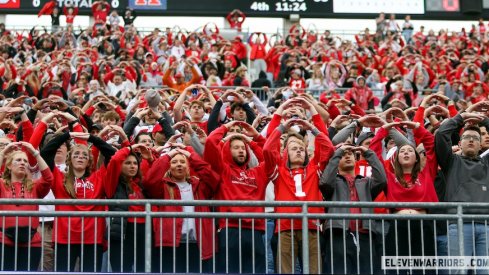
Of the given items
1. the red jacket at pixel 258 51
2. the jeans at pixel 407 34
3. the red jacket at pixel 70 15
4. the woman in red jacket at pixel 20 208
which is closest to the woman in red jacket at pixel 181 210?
the woman in red jacket at pixel 20 208

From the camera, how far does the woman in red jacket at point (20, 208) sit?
34.6 ft

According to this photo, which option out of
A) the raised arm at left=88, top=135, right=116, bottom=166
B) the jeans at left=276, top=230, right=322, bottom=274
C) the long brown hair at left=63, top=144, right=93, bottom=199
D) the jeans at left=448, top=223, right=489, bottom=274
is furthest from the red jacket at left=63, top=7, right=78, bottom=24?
the jeans at left=448, top=223, right=489, bottom=274

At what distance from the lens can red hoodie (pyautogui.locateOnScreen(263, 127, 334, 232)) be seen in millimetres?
11453

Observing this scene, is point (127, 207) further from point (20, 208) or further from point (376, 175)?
point (376, 175)

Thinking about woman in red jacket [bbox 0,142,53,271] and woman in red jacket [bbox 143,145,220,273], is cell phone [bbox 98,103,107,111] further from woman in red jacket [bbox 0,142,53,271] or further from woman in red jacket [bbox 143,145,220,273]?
woman in red jacket [bbox 0,142,53,271]

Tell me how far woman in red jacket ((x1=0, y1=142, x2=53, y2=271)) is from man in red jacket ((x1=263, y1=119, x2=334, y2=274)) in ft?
7.96

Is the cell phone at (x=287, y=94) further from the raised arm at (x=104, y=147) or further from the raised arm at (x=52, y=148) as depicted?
the raised arm at (x=52, y=148)

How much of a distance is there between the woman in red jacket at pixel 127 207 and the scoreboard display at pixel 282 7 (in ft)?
72.6

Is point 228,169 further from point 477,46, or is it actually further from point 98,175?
A: point 477,46

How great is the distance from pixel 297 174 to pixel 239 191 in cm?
66

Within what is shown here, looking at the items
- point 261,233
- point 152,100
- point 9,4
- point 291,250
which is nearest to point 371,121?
point 261,233

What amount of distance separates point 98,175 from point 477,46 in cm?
2138

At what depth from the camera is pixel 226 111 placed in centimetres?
1552

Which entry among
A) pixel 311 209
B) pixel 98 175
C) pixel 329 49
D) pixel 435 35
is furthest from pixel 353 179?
pixel 435 35
